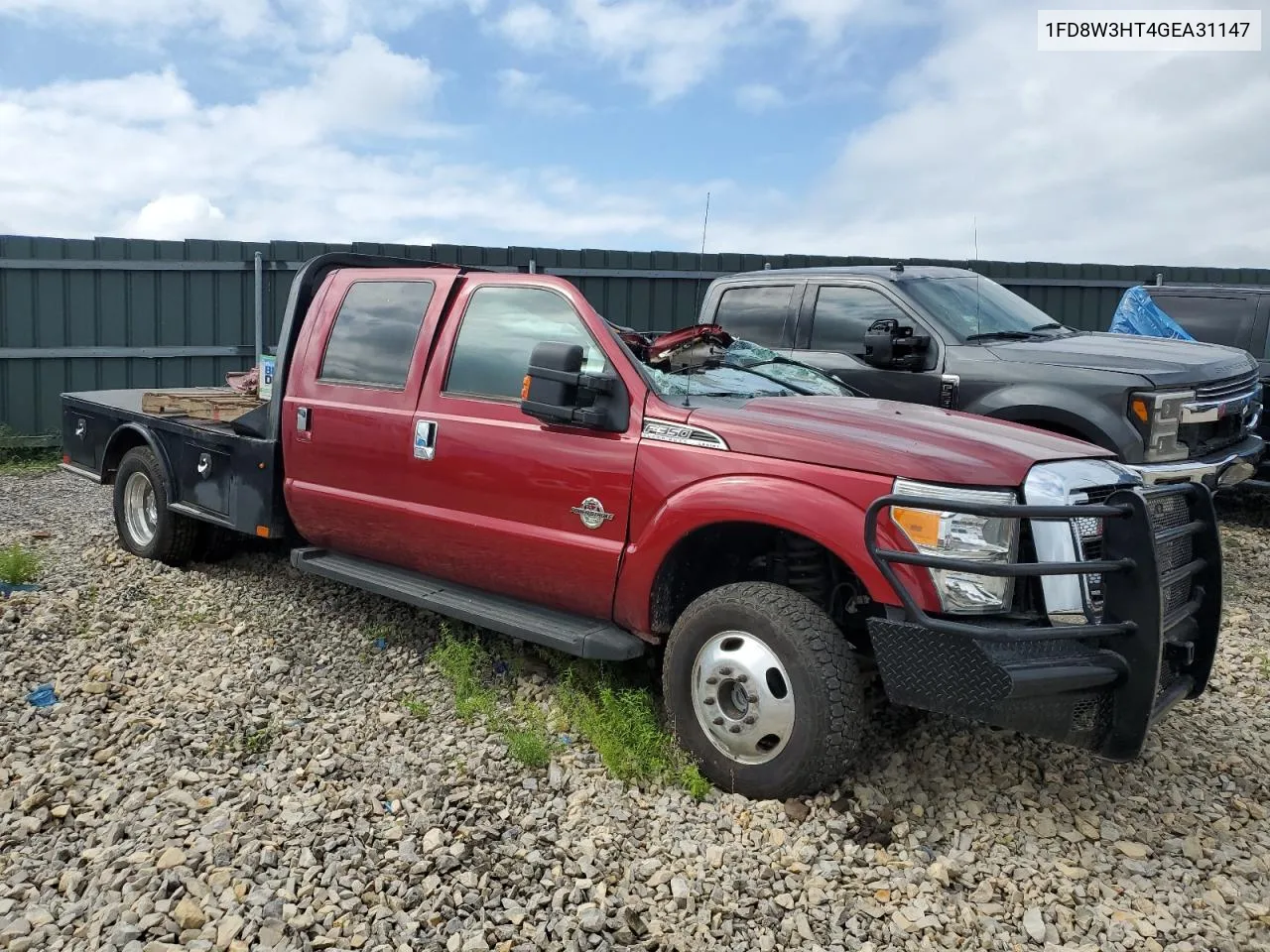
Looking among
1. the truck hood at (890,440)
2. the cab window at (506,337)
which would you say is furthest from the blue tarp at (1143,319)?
the cab window at (506,337)

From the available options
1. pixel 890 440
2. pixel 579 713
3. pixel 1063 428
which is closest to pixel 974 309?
pixel 1063 428

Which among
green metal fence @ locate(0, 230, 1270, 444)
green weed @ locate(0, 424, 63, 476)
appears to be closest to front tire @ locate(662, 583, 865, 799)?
green metal fence @ locate(0, 230, 1270, 444)

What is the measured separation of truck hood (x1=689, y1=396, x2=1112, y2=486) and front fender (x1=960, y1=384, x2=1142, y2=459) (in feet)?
7.71

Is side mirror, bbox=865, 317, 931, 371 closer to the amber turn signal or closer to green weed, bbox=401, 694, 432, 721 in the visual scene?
the amber turn signal

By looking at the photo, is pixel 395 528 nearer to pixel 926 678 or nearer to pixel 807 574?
pixel 807 574

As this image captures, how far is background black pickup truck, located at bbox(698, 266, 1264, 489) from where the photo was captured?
6230 mm

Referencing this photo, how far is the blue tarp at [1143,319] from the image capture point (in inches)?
366

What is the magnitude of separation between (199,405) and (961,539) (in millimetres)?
4720

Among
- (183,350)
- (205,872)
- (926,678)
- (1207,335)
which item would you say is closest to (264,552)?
(205,872)

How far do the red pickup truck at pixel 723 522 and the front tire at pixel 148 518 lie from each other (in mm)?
839

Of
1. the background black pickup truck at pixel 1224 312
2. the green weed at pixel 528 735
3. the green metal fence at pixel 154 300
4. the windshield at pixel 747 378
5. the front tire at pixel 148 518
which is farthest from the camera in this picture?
the green metal fence at pixel 154 300

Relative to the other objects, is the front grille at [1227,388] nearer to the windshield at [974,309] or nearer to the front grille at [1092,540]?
the windshield at [974,309]

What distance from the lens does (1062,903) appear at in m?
3.22

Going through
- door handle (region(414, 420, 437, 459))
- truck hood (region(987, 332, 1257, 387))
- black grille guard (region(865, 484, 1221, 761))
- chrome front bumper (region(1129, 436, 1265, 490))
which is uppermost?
truck hood (region(987, 332, 1257, 387))
